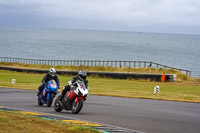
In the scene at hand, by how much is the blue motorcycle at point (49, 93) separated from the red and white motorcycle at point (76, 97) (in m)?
1.70

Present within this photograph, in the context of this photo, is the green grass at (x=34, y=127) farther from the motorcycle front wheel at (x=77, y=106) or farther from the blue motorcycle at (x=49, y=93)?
the blue motorcycle at (x=49, y=93)

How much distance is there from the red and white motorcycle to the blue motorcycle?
170cm

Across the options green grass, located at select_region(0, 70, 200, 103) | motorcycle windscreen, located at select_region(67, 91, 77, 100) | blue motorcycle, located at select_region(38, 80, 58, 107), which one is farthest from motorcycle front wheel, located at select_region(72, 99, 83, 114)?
green grass, located at select_region(0, 70, 200, 103)

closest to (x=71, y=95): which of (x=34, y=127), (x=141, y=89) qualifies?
(x=34, y=127)

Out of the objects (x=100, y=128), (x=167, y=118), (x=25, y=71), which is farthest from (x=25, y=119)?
(x=25, y=71)

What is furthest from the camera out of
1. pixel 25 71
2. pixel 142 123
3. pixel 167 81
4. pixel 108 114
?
pixel 25 71

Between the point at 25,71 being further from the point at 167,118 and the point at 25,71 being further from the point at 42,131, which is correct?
the point at 42,131

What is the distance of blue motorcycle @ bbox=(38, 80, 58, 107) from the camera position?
14708mm

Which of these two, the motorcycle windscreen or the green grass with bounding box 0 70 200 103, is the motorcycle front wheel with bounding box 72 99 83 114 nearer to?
the motorcycle windscreen

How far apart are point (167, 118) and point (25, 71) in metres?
39.1

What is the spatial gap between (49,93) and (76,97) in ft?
9.10

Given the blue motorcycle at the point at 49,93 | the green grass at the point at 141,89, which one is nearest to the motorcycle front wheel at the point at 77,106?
the blue motorcycle at the point at 49,93

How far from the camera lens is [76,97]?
40.5 ft

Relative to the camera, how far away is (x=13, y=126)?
859cm
